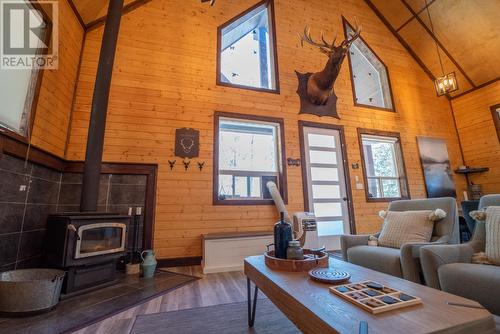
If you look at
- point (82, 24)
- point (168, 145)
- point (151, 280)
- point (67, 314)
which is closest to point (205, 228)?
point (151, 280)

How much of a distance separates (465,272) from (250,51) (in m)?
4.78

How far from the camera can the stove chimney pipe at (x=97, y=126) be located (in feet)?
8.89

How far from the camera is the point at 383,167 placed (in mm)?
5137

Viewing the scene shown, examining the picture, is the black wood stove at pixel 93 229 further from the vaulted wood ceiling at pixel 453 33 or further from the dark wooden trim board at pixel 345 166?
the vaulted wood ceiling at pixel 453 33

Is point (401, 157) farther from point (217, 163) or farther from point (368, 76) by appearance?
point (217, 163)

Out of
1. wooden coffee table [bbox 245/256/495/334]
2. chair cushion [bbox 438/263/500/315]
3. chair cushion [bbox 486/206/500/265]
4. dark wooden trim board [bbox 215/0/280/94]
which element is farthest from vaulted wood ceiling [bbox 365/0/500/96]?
wooden coffee table [bbox 245/256/495/334]

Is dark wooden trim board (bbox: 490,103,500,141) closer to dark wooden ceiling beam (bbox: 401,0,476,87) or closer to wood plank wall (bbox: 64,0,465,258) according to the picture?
dark wooden ceiling beam (bbox: 401,0,476,87)

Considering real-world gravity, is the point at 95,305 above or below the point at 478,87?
below

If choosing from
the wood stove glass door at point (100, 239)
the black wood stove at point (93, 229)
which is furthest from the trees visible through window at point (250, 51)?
the wood stove glass door at point (100, 239)

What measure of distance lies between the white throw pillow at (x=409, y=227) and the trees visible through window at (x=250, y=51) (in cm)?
313

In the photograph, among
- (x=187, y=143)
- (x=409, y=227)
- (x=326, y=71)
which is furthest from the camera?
(x=326, y=71)

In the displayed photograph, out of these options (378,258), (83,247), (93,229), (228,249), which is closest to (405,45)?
(378,258)

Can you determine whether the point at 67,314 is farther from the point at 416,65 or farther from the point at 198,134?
the point at 416,65

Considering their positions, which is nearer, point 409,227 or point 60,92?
point 409,227
